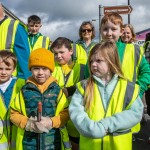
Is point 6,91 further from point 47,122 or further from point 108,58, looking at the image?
point 108,58

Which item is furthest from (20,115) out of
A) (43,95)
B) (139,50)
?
(139,50)

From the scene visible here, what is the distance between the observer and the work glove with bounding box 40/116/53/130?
2753 mm

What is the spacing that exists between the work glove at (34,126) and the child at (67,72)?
535 mm

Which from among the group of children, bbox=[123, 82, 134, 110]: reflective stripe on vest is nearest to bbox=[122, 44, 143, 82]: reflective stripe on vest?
the group of children

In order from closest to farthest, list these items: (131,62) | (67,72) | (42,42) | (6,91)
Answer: (6,91)
(131,62)
(67,72)
(42,42)

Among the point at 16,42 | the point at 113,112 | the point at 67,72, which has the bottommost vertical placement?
the point at 113,112

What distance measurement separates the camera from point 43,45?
5.71m

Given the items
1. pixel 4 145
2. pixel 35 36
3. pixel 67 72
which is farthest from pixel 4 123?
pixel 35 36

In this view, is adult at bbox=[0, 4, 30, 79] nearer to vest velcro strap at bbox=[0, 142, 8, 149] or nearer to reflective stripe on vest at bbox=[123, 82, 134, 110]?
vest velcro strap at bbox=[0, 142, 8, 149]

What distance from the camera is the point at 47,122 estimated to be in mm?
2781

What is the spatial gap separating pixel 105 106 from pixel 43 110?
51 centimetres

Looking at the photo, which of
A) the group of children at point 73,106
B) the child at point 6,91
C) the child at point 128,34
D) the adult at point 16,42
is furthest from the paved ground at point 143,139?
the child at point 6,91

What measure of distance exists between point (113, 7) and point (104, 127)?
920cm

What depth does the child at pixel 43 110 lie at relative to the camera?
2.84m
